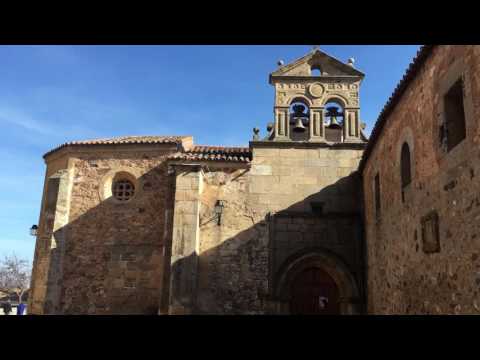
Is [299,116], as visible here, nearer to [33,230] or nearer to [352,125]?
[352,125]

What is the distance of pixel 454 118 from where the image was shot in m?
6.46

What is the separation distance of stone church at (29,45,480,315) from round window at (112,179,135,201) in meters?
0.04

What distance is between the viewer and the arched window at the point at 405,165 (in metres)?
8.66

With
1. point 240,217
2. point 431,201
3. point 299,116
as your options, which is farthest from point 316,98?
point 431,201

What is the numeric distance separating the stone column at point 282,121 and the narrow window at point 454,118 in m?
7.36

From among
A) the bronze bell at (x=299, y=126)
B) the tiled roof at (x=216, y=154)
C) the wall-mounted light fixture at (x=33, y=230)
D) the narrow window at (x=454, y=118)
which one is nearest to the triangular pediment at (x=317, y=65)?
the bronze bell at (x=299, y=126)

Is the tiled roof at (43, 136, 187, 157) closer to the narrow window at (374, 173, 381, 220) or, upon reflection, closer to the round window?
the round window

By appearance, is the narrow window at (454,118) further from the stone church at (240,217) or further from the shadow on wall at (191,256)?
the shadow on wall at (191,256)
